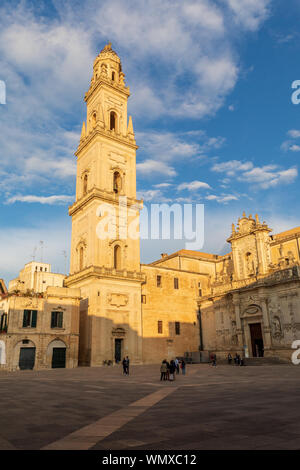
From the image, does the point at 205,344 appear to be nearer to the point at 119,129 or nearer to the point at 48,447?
the point at 119,129

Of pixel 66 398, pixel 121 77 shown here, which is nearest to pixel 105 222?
pixel 121 77

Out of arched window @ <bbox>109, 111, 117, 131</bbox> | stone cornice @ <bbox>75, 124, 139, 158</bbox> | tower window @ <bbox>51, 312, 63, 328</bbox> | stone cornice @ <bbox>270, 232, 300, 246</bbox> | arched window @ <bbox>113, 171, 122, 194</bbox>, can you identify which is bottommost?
tower window @ <bbox>51, 312, 63, 328</bbox>

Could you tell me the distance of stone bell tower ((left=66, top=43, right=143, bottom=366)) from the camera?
4091 cm

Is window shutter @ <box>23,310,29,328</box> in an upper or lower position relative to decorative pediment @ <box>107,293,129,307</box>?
lower

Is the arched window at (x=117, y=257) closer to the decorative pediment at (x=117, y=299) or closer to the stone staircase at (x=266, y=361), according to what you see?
the decorative pediment at (x=117, y=299)

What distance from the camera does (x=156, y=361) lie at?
4609 cm

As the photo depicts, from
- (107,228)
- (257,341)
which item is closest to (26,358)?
(107,228)

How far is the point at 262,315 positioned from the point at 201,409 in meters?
34.3

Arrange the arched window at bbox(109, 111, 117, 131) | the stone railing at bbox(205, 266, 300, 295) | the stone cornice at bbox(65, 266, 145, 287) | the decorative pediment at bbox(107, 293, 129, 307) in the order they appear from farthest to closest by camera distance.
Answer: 1. the arched window at bbox(109, 111, 117, 131)
2. the decorative pediment at bbox(107, 293, 129, 307)
3. the stone cornice at bbox(65, 266, 145, 287)
4. the stone railing at bbox(205, 266, 300, 295)

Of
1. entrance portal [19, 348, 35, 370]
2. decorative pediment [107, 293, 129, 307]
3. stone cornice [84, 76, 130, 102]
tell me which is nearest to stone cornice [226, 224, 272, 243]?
decorative pediment [107, 293, 129, 307]

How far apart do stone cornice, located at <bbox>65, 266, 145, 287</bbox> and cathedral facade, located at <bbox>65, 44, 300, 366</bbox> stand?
126 millimetres

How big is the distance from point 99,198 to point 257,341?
2601cm

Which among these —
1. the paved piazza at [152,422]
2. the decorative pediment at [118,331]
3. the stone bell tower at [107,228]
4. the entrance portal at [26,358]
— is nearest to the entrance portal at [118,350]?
the stone bell tower at [107,228]

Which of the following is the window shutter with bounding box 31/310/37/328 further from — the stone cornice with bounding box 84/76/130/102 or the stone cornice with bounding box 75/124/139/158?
the stone cornice with bounding box 84/76/130/102
